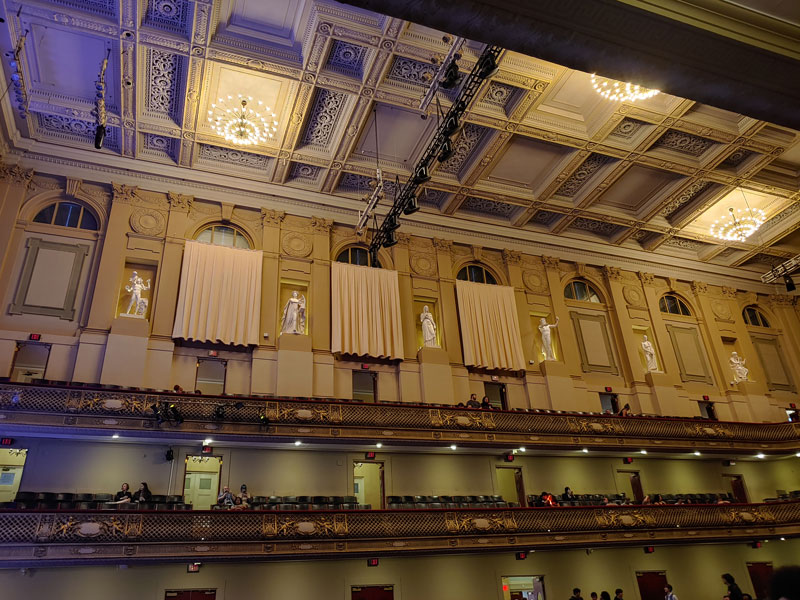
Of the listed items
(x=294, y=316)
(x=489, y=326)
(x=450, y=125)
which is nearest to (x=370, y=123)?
(x=450, y=125)

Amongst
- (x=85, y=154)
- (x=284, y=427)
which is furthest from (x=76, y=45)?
(x=284, y=427)

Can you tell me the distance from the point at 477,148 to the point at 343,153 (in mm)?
4043

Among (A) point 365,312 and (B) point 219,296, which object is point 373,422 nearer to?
(A) point 365,312

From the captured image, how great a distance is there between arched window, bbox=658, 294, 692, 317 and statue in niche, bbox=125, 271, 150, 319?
18.4m

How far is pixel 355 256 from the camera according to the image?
19500 mm

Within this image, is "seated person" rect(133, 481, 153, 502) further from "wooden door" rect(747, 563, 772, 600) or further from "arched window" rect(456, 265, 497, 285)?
"wooden door" rect(747, 563, 772, 600)

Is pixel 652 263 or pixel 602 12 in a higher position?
pixel 652 263

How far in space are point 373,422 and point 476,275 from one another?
7.84m

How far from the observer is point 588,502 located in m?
16.7

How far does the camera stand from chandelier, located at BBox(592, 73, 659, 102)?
48.0 feet

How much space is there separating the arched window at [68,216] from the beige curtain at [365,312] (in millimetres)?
6909

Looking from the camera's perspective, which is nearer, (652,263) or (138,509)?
(138,509)

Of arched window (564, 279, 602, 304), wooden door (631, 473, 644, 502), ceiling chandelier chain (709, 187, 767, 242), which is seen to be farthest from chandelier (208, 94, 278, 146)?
ceiling chandelier chain (709, 187, 767, 242)

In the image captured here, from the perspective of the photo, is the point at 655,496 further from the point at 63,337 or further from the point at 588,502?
the point at 63,337
